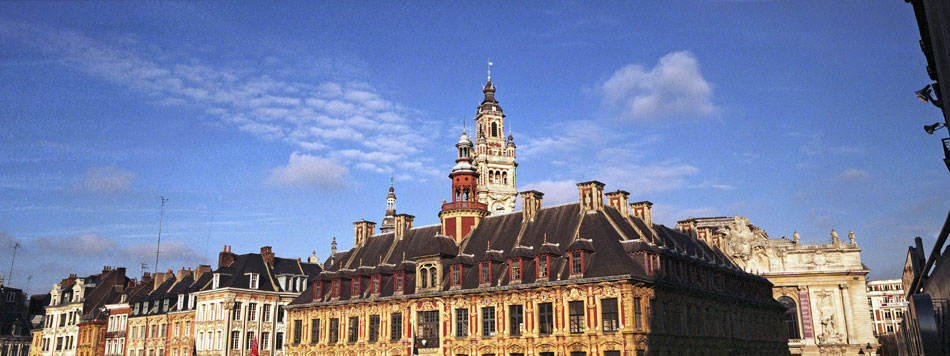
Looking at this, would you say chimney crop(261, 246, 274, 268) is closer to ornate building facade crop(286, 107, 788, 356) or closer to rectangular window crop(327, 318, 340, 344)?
ornate building facade crop(286, 107, 788, 356)

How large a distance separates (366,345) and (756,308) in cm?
3333

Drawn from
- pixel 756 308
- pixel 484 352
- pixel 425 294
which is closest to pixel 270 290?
pixel 425 294

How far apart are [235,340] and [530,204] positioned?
33.5 metres

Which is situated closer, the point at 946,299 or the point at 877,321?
the point at 946,299

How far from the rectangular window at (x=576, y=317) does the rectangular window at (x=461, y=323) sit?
833 centimetres

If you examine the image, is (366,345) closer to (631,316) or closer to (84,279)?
(631,316)

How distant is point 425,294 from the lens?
5319 centimetres

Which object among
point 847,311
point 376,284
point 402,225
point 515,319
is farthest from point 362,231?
point 847,311

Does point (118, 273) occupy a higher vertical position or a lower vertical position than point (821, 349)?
higher

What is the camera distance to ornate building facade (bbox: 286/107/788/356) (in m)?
45.8

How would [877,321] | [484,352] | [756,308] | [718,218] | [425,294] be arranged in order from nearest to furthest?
1. [484,352]
2. [425,294]
3. [756,308]
4. [718,218]
5. [877,321]

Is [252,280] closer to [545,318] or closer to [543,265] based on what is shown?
[543,265]

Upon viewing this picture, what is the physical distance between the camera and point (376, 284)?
57281 millimetres

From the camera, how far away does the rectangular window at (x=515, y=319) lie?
48750 mm
